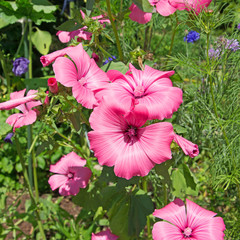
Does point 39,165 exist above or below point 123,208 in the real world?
below

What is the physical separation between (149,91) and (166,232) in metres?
0.33

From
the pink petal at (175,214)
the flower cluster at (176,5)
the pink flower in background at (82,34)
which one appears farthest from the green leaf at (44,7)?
the pink petal at (175,214)

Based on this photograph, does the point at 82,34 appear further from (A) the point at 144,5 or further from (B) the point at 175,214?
(B) the point at 175,214

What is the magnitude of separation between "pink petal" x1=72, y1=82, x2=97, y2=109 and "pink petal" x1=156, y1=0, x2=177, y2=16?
0.27 meters

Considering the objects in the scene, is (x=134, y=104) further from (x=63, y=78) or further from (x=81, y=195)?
(x=81, y=195)

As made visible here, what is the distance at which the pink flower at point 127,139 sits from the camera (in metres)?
0.61

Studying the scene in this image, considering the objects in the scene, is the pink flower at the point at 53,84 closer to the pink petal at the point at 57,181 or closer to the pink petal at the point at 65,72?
the pink petal at the point at 65,72

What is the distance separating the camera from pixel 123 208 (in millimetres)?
915

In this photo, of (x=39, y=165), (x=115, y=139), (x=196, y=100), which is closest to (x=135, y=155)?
(x=115, y=139)

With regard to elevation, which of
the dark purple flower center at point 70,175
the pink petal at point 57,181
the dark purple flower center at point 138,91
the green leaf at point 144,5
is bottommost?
the pink petal at point 57,181

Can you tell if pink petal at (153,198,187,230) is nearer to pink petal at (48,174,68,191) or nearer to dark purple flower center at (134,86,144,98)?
dark purple flower center at (134,86,144,98)

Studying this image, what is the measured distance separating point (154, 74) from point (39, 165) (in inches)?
64.4

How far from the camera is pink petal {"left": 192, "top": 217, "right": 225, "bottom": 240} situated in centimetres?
70

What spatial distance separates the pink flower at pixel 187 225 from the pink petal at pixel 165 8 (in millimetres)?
482
